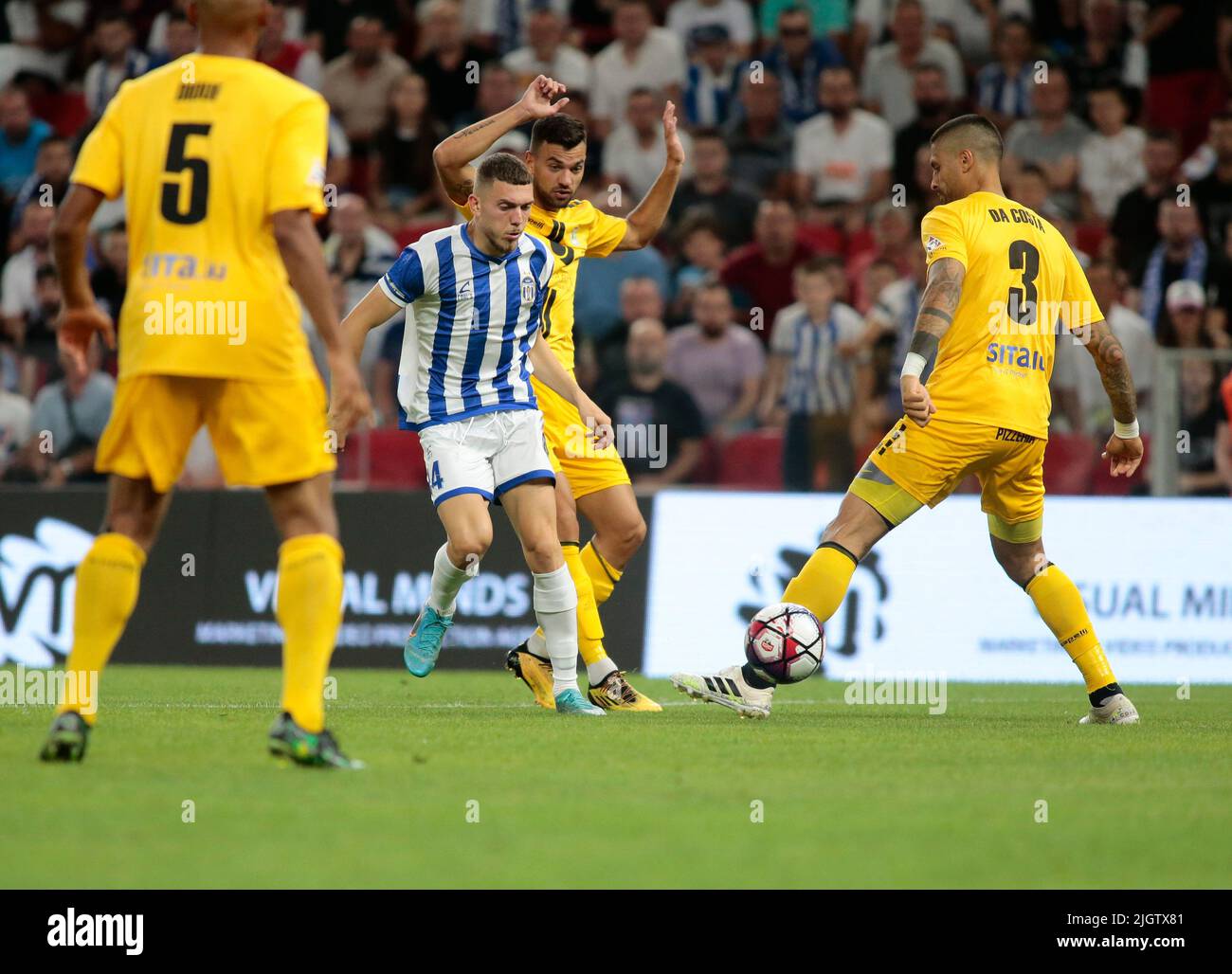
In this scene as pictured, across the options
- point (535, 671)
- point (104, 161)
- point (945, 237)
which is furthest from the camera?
point (535, 671)

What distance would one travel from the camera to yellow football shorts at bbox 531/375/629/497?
8867mm

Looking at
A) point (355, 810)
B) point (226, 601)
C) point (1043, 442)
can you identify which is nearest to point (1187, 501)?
point (1043, 442)

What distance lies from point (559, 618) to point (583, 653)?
463 millimetres

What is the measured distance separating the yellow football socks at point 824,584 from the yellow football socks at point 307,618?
9.22 ft

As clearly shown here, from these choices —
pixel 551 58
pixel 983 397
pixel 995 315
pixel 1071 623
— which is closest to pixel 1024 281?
pixel 995 315

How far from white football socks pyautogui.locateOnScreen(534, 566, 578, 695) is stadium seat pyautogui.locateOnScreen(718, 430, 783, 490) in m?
5.16

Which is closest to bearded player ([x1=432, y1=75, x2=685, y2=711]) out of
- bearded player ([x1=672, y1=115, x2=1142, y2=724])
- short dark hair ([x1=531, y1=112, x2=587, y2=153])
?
short dark hair ([x1=531, y1=112, x2=587, y2=153])

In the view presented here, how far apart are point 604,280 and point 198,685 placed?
5.81m

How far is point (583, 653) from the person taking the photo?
28.0 feet

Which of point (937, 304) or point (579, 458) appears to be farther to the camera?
point (579, 458)

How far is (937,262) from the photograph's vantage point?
7750 millimetres

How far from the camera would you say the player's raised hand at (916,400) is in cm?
743

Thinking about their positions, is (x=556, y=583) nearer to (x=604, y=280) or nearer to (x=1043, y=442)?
(x=1043, y=442)

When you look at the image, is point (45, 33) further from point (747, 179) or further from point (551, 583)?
point (551, 583)
